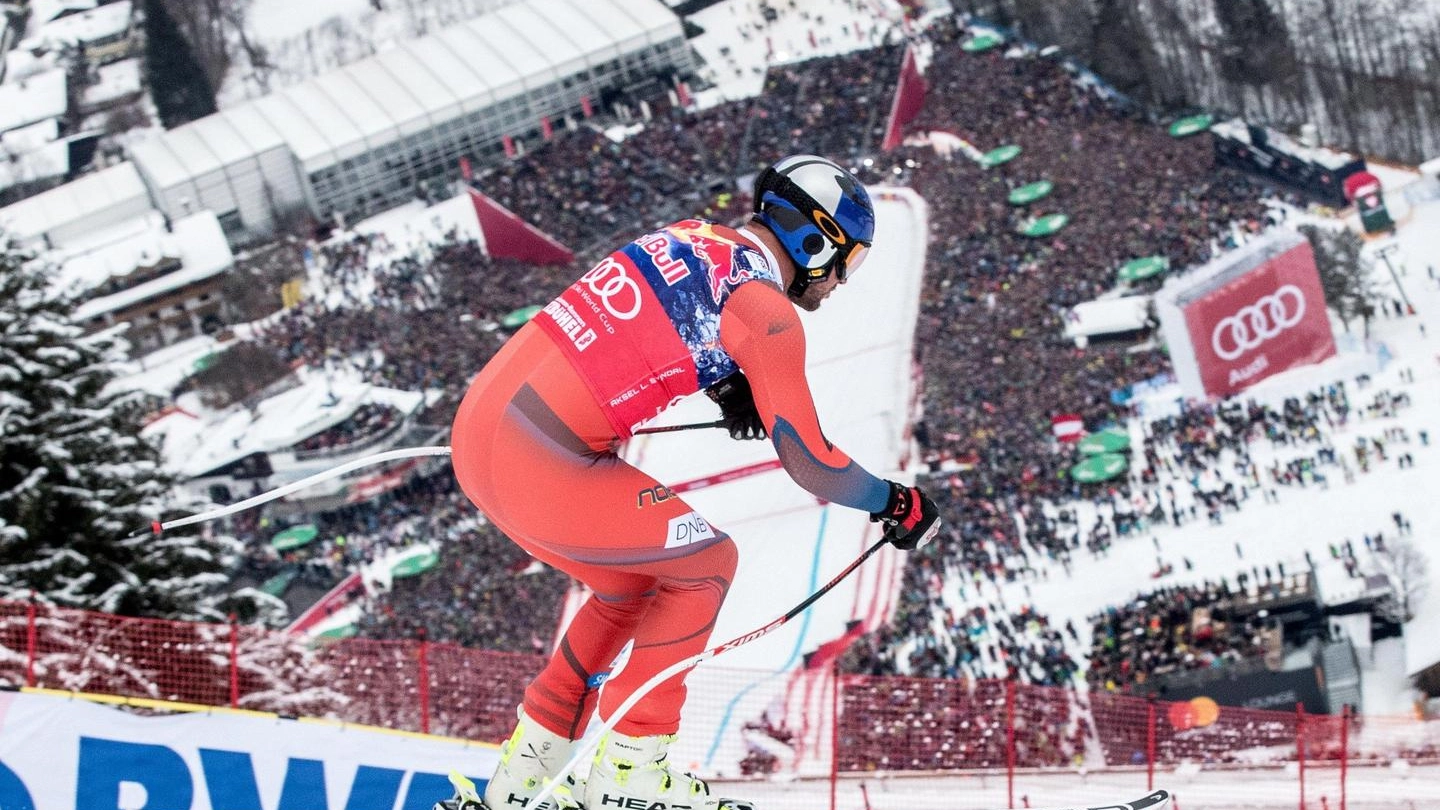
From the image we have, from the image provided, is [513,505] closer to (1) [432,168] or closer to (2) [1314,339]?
(2) [1314,339]

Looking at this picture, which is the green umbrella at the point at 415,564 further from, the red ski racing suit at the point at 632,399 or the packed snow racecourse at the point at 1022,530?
the red ski racing suit at the point at 632,399

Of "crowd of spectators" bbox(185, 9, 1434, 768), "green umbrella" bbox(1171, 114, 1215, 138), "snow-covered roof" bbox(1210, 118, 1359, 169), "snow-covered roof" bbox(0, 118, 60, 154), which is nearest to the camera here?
"crowd of spectators" bbox(185, 9, 1434, 768)

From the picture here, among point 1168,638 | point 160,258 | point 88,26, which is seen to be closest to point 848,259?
point 1168,638

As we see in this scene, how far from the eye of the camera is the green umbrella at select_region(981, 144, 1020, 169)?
134 feet

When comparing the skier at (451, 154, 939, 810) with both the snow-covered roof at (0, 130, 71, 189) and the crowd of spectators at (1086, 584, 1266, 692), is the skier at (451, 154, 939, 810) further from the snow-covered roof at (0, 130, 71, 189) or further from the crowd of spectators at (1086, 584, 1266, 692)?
the snow-covered roof at (0, 130, 71, 189)

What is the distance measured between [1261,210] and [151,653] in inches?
1075

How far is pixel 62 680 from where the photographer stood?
976 centimetres

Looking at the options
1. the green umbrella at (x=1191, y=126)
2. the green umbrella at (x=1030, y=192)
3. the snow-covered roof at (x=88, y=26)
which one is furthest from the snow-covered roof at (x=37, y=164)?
the green umbrella at (x=1191, y=126)

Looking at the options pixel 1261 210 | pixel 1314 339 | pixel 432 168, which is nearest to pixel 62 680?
pixel 1314 339

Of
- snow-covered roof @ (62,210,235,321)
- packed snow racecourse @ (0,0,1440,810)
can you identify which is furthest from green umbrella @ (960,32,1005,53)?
snow-covered roof @ (62,210,235,321)

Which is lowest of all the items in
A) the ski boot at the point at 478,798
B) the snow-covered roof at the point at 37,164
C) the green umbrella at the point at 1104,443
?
the green umbrella at the point at 1104,443

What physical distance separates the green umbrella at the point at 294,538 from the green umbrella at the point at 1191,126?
886 inches

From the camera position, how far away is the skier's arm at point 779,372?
17.2 ft

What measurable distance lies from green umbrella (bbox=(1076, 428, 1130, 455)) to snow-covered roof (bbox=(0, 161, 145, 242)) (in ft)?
149
